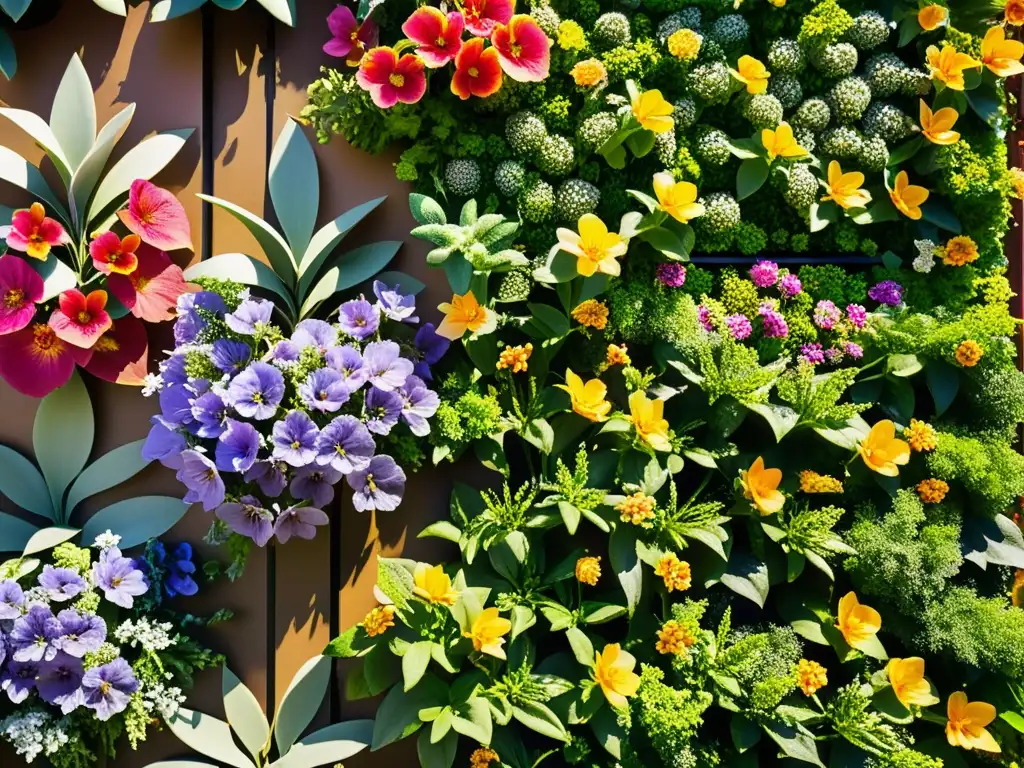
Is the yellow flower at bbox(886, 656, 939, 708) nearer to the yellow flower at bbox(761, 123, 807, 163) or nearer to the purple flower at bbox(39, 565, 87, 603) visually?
the yellow flower at bbox(761, 123, 807, 163)

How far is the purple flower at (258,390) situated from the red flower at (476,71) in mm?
693

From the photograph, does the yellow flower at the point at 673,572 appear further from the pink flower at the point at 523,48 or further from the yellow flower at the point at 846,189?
the pink flower at the point at 523,48

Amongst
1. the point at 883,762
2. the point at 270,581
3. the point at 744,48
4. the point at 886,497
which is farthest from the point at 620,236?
the point at 883,762

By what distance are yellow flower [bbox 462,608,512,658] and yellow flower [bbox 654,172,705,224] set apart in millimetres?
902

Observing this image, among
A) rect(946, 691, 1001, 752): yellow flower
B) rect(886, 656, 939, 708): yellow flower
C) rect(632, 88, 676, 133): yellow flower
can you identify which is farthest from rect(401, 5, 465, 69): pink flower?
rect(946, 691, 1001, 752): yellow flower

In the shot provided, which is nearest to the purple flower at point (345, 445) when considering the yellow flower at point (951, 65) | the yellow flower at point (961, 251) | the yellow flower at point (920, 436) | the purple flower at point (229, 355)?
the purple flower at point (229, 355)

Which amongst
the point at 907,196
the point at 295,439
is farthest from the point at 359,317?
the point at 907,196

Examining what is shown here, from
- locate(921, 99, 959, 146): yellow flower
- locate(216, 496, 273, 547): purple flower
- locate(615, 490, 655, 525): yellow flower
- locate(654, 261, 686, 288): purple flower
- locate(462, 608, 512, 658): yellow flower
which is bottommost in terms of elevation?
locate(462, 608, 512, 658): yellow flower

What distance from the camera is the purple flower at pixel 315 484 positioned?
1474 mm

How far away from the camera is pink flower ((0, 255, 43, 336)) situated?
147 cm

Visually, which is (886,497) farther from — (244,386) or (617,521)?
(244,386)

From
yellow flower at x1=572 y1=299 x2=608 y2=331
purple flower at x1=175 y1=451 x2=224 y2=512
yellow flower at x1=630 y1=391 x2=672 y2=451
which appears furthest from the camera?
yellow flower at x1=572 y1=299 x2=608 y2=331

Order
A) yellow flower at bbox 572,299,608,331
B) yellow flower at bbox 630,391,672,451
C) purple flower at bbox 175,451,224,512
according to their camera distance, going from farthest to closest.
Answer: yellow flower at bbox 572,299,608,331, yellow flower at bbox 630,391,672,451, purple flower at bbox 175,451,224,512

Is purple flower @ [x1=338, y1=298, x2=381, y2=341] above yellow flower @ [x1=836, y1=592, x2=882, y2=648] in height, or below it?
above
